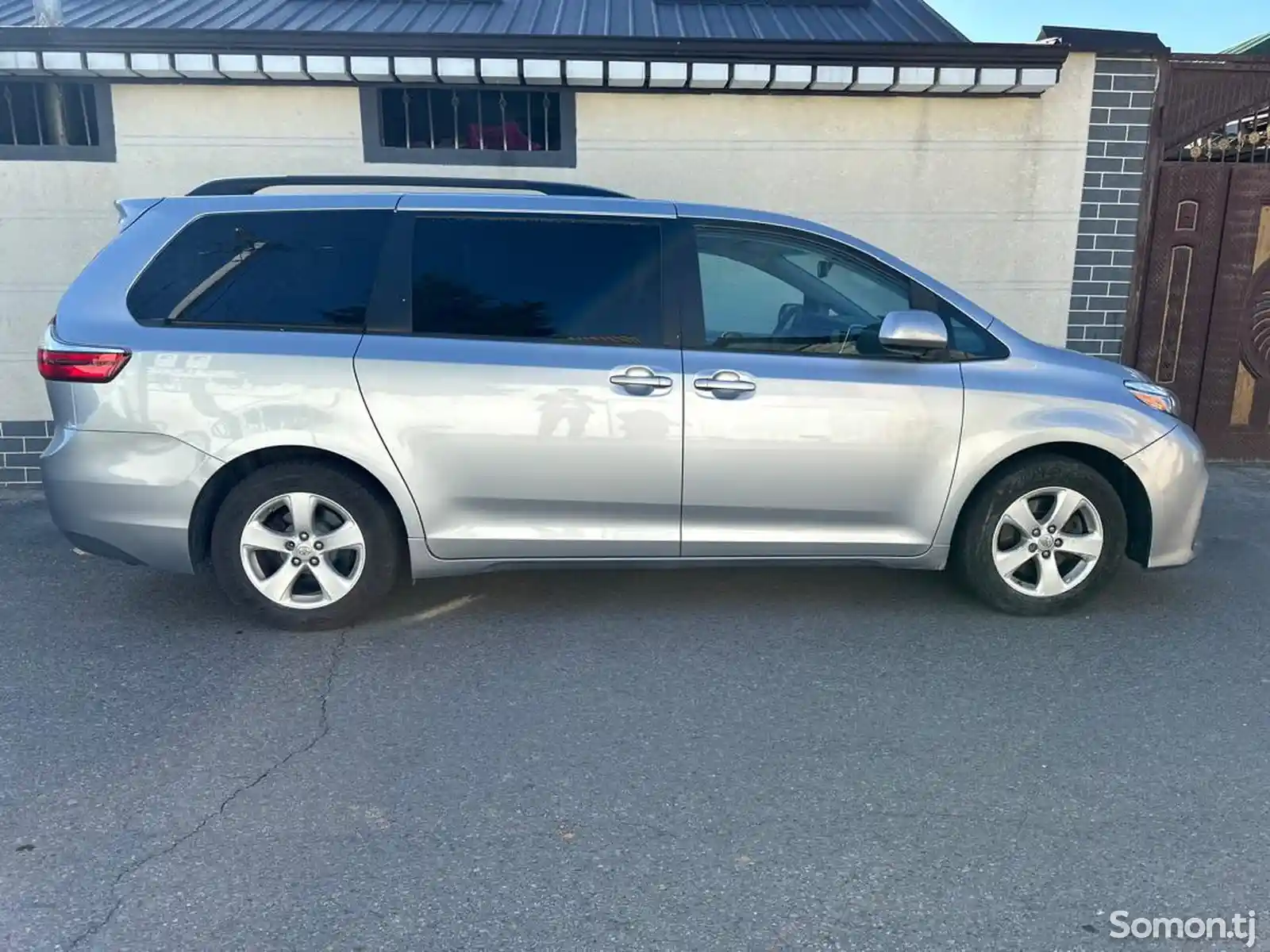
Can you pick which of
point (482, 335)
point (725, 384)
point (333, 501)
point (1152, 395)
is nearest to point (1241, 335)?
point (1152, 395)

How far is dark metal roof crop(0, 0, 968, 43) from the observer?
698cm

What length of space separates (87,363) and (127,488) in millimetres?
521

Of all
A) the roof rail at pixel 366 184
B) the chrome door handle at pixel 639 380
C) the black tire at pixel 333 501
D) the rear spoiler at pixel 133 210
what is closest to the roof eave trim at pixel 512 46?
the roof rail at pixel 366 184

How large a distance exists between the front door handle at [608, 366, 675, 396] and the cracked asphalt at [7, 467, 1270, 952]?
105cm

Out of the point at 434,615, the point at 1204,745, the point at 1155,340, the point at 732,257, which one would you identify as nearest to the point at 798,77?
the point at 732,257

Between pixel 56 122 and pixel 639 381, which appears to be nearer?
pixel 639 381

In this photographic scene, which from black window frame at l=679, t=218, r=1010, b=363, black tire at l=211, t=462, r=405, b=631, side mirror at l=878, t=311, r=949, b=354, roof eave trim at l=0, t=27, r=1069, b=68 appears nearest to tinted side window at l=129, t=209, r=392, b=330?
black tire at l=211, t=462, r=405, b=631

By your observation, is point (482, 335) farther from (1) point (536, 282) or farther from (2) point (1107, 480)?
(2) point (1107, 480)

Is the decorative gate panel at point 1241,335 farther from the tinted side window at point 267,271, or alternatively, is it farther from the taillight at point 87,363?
the taillight at point 87,363

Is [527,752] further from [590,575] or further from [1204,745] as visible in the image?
[1204,745]

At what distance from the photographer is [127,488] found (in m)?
3.88

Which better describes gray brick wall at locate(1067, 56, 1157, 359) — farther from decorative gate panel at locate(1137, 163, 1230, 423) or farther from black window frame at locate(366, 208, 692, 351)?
black window frame at locate(366, 208, 692, 351)

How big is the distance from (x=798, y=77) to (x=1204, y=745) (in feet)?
15.0

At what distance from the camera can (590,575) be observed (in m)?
4.80
